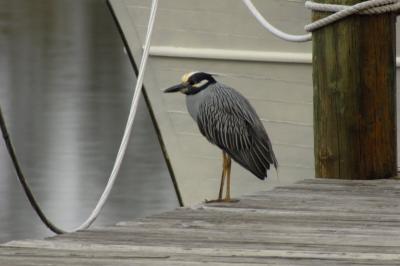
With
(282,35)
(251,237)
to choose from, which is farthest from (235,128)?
(282,35)

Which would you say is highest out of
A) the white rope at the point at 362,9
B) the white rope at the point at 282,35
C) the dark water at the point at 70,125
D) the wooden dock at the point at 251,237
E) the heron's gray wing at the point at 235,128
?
the white rope at the point at 362,9

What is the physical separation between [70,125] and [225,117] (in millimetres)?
13147

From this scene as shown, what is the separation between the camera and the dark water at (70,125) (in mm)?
13797

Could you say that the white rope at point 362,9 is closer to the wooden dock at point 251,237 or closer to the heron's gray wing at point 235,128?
the heron's gray wing at point 235,128

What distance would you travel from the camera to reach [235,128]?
19.4 feet

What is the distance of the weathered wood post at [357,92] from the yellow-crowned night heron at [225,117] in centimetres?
35

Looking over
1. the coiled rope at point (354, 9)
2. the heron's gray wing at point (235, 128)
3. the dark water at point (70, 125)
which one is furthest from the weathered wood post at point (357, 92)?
the dark water at point (70, 125)

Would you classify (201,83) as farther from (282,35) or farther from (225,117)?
(282,35)

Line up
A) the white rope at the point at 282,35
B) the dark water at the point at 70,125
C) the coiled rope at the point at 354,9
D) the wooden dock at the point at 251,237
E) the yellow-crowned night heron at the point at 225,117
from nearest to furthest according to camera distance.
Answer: the wooden dock at the point at 251,237 < the yellow-crowned night heron at the point at 225,117 < the coiled rope at the point at 354,9 < the white rope at the point at 282,35 < the dark water at the point at 70,125

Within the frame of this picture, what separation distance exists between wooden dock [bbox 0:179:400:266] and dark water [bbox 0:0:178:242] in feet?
23.0

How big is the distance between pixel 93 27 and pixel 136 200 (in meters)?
16.4

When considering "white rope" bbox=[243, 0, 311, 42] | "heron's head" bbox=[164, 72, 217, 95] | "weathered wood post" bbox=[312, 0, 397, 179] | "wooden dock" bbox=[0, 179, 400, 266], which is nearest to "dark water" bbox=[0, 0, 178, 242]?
"white rope" bbox=[243, 0, 311, 42]

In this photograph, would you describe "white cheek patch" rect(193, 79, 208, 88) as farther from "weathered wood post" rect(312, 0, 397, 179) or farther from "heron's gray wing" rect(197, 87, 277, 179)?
"weathered wood post" rect(312, 0, 397, 179)

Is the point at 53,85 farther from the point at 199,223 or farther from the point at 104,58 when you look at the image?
the point at 199,223
